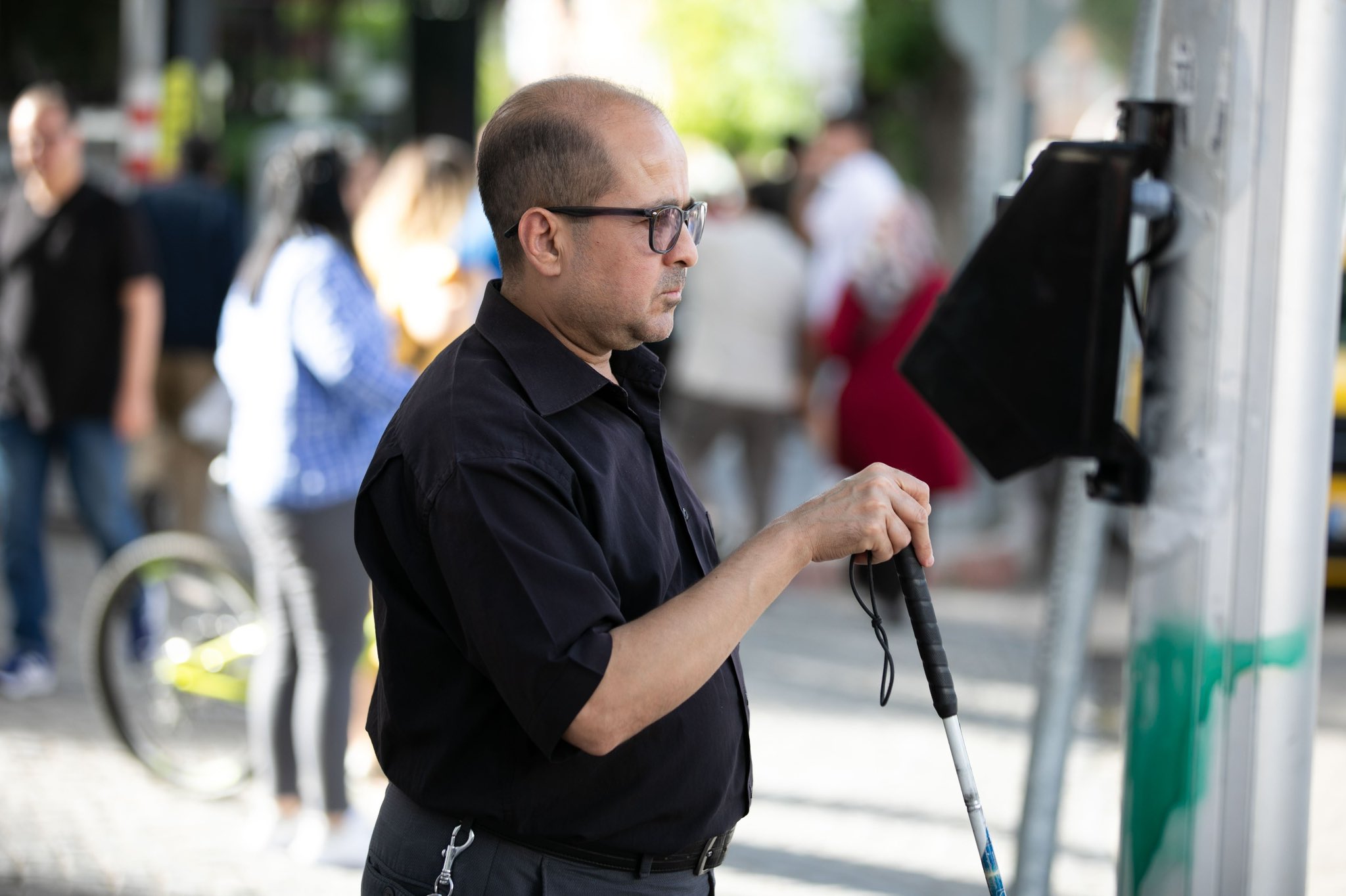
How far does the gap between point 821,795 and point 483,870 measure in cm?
358

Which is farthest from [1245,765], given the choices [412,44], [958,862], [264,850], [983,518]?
[412,44]

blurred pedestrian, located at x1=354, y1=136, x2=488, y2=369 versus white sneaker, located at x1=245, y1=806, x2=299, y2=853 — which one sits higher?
blurred pedestrian, located at x1=354, y1=136, x2=488, y2=369

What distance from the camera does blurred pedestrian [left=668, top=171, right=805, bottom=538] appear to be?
9.21 meters

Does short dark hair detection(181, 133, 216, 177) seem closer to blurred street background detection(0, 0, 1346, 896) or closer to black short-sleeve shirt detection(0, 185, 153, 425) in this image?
blurred street background detection(0, 0, 1346, 896)

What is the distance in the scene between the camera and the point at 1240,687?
2.76 meters

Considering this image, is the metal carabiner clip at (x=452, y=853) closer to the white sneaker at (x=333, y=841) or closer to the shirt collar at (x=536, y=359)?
the shirt collar at (x=536, y=359)

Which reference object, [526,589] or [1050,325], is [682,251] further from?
[1050,325]

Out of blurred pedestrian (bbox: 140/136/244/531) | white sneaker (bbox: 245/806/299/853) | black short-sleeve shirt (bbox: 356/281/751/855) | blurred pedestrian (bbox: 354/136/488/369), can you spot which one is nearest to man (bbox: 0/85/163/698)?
blurred pedestrian (bbox: 140/136/244/531)

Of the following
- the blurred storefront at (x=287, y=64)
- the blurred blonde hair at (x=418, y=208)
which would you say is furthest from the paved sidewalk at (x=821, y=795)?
the blurred storefront at (x=287, y=64)

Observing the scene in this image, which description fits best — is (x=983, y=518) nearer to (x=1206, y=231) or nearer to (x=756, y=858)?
(x=756, y=858)

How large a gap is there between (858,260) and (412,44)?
8.72m

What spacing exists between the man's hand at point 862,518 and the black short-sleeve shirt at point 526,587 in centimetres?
21

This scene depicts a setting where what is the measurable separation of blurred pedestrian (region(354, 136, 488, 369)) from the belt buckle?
316cm

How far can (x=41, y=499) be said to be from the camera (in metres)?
6.61
